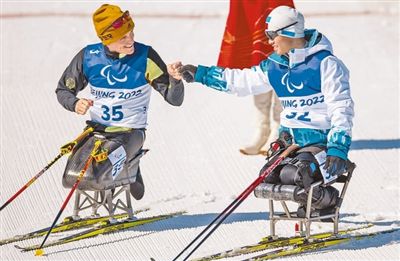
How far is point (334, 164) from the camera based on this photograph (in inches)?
378

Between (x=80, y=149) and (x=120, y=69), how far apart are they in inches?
30.4

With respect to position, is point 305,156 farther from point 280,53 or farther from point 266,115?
point 266,115

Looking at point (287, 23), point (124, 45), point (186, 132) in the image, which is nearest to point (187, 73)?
point (124, 45)

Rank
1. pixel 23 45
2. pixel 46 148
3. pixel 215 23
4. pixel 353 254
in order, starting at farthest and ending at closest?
pixel 215 23, pixel 23 45, pixel 46 148, pixel 353 254

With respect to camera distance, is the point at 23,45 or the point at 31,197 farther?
the point at 23,45

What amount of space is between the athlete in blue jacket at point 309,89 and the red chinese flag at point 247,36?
10.4ft

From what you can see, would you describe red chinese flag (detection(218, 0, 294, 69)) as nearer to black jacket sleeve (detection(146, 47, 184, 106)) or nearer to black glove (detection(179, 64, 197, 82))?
black jacket sleeve (detection(146, 47, 184, 106))

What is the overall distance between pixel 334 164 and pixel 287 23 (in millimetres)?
1174

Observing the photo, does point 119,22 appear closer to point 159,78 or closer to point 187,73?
point 159,78

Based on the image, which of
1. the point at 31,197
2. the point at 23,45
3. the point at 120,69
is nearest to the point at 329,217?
the point at 120,69

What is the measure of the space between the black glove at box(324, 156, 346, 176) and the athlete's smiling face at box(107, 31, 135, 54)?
2059mm

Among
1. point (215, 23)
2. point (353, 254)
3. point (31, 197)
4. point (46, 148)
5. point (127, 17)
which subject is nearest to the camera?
point (353, 254)

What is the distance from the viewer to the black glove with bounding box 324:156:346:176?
9602 millimetres

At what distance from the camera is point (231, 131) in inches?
567
